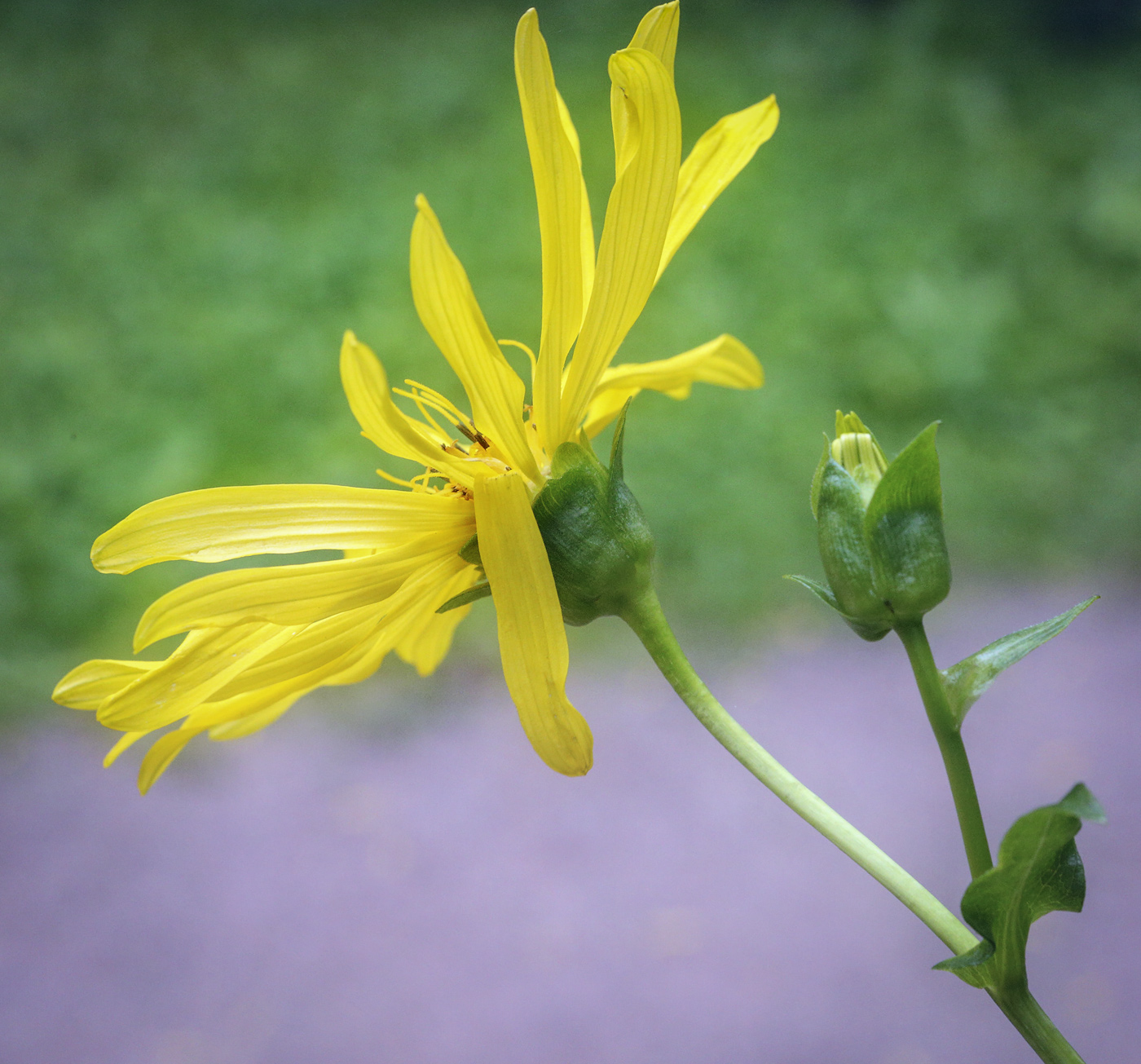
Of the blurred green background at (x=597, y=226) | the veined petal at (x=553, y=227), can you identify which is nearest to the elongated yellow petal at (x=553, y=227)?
the veined petal at (x=553, y=227)

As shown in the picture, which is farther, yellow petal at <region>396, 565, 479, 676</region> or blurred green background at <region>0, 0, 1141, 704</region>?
blurred green background at <region>0, 0, 1141, 704</region>

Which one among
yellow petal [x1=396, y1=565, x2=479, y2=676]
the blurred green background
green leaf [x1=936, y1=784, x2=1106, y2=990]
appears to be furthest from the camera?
the blurred green background

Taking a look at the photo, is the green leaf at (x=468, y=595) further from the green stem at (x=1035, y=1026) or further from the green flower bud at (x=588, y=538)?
the green stem at (x=1035, y=1026)

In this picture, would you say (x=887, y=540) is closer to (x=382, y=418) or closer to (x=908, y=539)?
(x=908, y=539)

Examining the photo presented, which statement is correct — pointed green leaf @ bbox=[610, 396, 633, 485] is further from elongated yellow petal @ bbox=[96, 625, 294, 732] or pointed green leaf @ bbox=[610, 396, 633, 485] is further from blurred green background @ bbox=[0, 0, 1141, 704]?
blurred green background @ bbox=[0, 0, 1141, 704]

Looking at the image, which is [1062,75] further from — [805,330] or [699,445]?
[699,445]

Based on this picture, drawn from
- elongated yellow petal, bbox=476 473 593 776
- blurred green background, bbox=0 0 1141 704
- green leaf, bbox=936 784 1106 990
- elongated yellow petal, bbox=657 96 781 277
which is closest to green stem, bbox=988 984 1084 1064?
green leaf, bbox=936 784 1106 990
